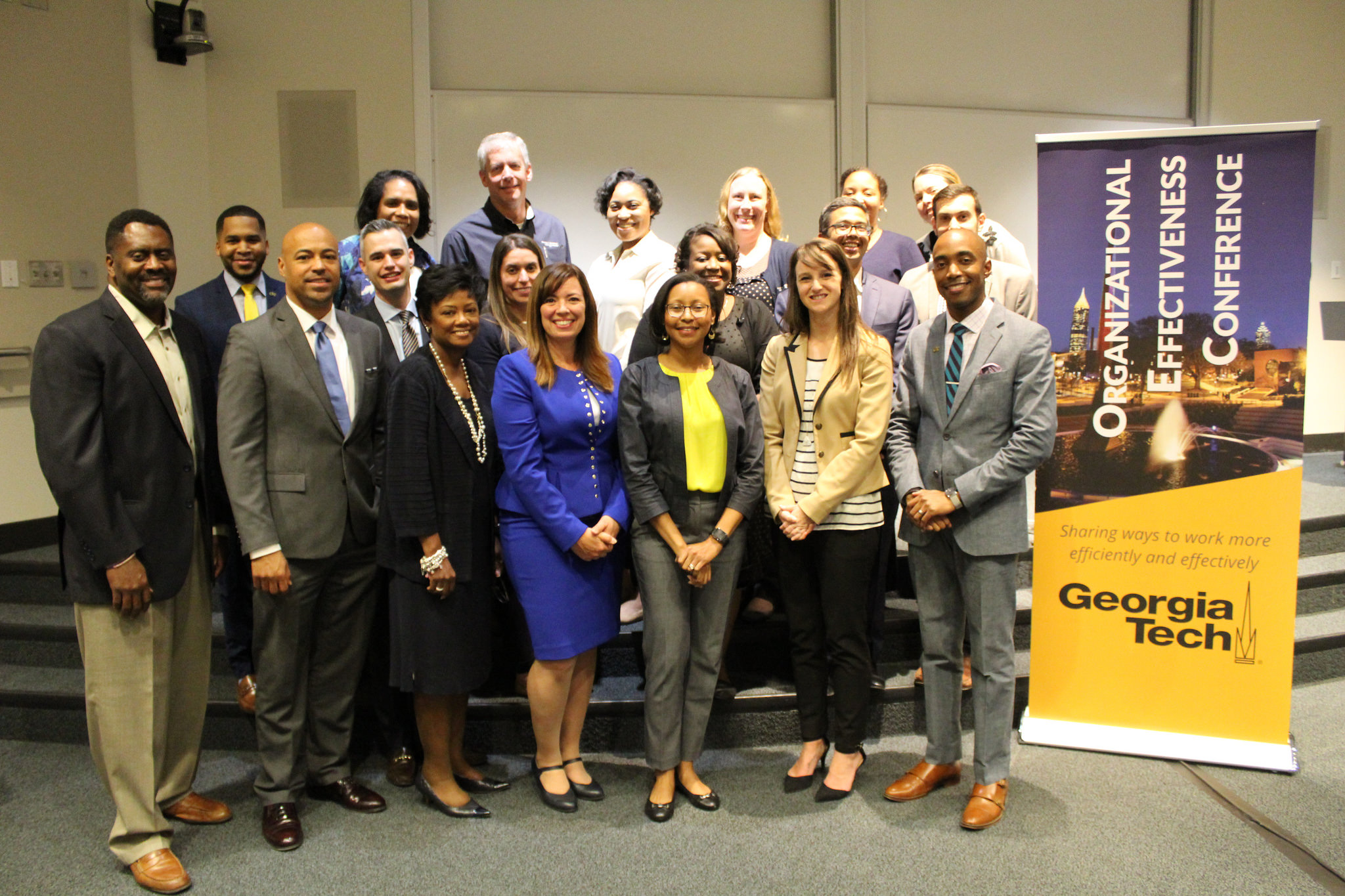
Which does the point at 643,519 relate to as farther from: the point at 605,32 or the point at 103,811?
the point at 605,32

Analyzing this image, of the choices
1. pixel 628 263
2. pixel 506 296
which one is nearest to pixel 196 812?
pixel 506 296

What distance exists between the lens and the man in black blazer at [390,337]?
9.37 ft

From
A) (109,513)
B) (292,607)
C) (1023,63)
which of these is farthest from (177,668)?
(1023,63)

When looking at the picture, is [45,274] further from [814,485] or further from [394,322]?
[814,485]

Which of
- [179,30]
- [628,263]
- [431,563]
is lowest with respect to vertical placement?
[431,563]

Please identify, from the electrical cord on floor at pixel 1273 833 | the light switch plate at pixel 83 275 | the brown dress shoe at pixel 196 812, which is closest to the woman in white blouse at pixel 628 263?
the brown dress shoe at pixel 196 812

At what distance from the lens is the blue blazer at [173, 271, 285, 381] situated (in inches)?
114

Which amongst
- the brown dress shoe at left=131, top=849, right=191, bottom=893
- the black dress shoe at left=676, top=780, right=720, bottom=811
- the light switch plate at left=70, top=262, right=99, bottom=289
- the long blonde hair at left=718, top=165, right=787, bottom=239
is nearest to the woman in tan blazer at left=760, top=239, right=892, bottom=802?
the black dress shoe at left=676, top=780, right=720, bottom=811

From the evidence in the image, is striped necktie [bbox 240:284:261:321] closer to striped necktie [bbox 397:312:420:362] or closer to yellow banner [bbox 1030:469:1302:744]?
striped necktie [bbox 397:312:420:362]

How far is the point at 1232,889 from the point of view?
7.54 feet

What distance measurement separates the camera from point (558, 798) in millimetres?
2736

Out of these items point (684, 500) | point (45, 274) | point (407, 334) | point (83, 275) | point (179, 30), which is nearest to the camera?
point (684, 500)

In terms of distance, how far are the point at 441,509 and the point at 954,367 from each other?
157cm

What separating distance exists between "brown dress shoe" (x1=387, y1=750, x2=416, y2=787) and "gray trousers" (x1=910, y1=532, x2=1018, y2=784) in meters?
1.68
